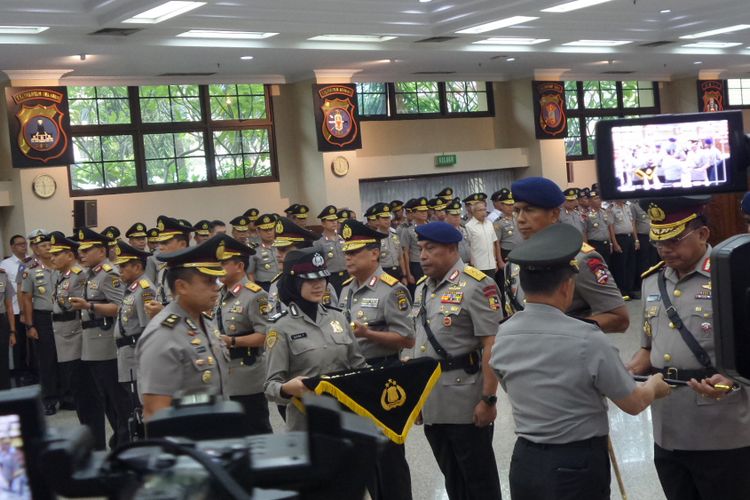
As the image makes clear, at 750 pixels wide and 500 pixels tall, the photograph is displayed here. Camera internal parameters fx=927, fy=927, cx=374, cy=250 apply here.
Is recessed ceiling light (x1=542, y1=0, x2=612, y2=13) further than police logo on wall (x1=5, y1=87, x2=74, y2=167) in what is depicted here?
No

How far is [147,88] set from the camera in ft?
44.0

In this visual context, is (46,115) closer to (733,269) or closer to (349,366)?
(349,366)

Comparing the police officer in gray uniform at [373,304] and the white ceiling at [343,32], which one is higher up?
the white ceiling at [343,32]

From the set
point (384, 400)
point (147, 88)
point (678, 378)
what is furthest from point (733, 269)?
point (147, 88)

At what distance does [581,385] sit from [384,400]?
4.17 feet

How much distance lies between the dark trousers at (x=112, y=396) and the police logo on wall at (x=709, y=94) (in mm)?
15418

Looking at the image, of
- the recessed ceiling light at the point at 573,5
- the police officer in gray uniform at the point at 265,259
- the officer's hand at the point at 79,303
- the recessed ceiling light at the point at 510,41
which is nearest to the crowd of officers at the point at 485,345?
the officer's hand at the point at 79,303

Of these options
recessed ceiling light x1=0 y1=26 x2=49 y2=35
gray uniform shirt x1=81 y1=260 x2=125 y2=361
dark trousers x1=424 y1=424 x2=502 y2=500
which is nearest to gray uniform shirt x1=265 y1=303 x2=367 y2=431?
dark trousers x1=424 y1=424 x2=502 y2=500

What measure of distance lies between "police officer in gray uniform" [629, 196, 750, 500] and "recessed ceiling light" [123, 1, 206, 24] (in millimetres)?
6970

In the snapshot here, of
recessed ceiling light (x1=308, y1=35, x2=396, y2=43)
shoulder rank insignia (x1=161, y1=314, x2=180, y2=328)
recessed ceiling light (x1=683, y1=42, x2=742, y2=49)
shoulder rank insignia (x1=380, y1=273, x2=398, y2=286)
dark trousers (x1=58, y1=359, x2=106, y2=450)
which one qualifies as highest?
recessed ceiling light (x1=683, y1=42, x2=742, y2=49)

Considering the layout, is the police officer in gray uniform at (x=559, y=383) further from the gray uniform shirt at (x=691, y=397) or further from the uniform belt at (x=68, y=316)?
the uniform belt at (x=68, y=316)

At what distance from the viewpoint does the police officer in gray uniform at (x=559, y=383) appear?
8.68 ft

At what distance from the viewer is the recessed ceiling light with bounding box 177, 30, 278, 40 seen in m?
10.7

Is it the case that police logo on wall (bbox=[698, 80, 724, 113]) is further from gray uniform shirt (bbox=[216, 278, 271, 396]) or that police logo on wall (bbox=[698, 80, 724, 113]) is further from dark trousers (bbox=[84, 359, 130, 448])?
gray uniform shirt (bbox=[216, 278, 271, 396])
